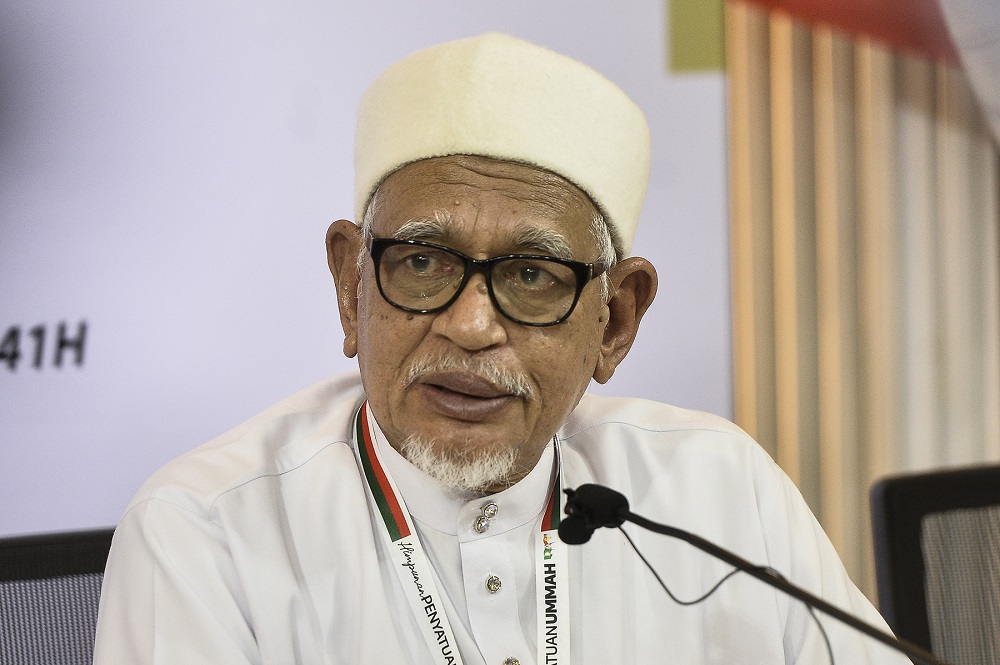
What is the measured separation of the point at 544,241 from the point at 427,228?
0.56ft

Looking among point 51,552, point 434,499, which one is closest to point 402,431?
point 434,499

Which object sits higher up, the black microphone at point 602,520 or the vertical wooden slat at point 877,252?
the vertical wooden slat at point 877,252

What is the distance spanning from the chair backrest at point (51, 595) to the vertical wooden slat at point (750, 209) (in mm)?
2002

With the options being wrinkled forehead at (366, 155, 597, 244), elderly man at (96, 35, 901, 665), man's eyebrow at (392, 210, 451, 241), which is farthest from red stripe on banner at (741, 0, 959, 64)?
man's eyebrow at (392, 210, 451, 241)

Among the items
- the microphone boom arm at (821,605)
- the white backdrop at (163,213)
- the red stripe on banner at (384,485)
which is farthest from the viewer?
the white backdrop at (163,213)

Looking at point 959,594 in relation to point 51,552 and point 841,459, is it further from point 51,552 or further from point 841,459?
point 51,552

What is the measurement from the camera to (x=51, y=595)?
1.45 metres

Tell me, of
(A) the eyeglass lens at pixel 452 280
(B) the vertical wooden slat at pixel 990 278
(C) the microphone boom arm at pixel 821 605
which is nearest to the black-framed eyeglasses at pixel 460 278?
(A) the eyeglass lens at pixel 452 280

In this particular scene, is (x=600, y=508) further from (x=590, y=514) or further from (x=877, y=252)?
(x=877, y=252)

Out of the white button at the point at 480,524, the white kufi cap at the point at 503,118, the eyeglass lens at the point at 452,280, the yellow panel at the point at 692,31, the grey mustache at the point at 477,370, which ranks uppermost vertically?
the yellow panel at the point at 692,31

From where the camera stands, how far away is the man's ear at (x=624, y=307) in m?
1.59

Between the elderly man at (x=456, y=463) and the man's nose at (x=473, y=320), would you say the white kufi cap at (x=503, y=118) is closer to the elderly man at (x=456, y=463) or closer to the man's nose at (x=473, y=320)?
the elderly man at (x=456, y=463)

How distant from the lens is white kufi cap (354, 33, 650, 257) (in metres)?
1.42

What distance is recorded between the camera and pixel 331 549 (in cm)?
147
